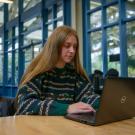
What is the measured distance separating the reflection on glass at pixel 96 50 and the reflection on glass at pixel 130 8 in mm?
702

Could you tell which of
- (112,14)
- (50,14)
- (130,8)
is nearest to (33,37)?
(50,14)

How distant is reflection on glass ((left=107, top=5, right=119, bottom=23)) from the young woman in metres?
2.85

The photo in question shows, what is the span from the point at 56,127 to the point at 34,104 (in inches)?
14.6

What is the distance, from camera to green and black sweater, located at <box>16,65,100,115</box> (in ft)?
4.92

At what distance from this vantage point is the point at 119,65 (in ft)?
14.4

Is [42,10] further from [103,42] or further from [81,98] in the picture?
[81,98]

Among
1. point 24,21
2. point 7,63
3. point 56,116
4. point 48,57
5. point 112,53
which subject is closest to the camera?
point 56,116

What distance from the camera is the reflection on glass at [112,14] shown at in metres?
4.51

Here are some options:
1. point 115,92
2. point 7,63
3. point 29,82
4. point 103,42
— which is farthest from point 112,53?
point 7,63

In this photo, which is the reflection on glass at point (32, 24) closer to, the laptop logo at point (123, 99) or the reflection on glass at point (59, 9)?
the reflection on glass at point (59, 9)

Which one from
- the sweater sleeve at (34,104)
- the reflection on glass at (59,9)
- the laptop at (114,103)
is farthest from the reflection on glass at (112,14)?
the laptop at (114,103)

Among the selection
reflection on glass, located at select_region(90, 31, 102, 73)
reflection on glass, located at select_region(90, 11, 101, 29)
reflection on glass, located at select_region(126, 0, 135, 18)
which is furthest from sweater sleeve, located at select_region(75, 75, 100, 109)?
reflection on glass, located at select_region(90, 11, 101, 29)

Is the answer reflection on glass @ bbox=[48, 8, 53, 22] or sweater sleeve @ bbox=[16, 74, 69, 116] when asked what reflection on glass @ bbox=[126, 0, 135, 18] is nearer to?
reflection on glass @ bbox=[48, 8, 53, 22]

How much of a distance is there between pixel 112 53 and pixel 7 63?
5283 mm
